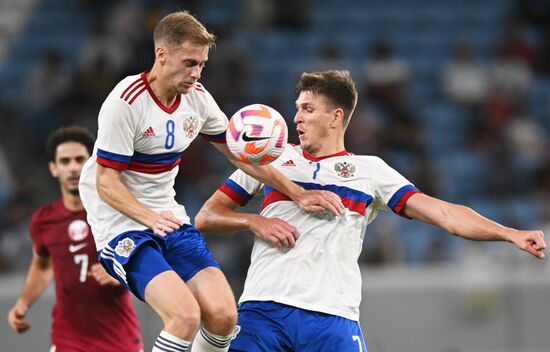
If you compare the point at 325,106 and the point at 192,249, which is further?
the point at 325,106

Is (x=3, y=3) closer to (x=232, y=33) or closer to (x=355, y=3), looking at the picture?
(x=232, y=33)

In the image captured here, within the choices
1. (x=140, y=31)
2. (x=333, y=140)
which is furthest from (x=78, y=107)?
(x=333, y=140)

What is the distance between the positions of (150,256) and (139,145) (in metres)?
0.57

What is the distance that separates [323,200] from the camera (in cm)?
558

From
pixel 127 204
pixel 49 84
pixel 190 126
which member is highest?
pixel 190 126

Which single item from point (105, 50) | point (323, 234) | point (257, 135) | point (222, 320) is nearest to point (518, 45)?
point (105, 50)

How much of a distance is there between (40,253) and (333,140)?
2113 millimetres

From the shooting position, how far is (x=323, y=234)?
567 cm

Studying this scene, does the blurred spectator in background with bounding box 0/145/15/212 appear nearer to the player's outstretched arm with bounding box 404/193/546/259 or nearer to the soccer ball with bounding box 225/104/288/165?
the soccer ball with bounding box 225/104/288/165

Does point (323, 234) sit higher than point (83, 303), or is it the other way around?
point (323, 234)

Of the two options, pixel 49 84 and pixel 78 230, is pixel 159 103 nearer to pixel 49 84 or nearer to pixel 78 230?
pixel 78 230

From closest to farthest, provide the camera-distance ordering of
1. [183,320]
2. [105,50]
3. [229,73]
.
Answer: [183,320] < [229,73] < [105,50]

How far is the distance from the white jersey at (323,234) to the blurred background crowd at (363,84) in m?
4.63

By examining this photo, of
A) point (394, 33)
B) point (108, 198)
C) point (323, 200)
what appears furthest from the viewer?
point (394, 33)
